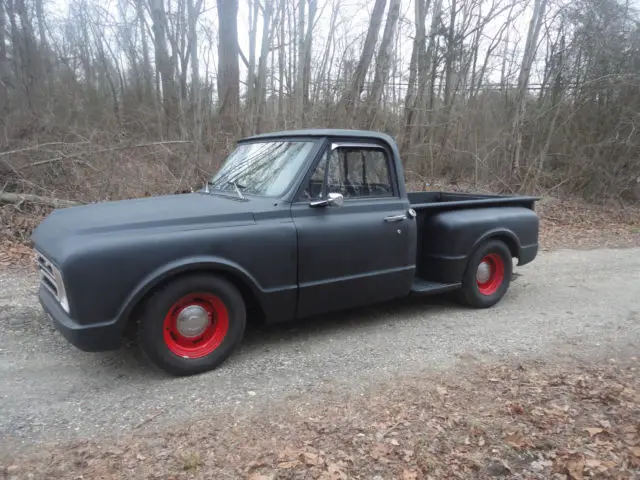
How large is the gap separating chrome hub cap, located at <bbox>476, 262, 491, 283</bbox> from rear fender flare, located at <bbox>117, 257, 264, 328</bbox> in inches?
111

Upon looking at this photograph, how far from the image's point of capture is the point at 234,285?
3.79 meters

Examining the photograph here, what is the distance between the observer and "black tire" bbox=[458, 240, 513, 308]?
5180 millimetres

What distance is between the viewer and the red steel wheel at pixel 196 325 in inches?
140

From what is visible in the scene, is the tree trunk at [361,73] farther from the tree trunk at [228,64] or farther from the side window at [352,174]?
the side window at [352,174]

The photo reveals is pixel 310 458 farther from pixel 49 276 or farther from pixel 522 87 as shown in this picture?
pixel 522 87

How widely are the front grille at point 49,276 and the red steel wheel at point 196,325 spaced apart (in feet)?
2.61

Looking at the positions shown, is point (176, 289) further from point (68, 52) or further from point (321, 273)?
point (68, 52)

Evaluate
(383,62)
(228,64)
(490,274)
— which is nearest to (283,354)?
(490,274)

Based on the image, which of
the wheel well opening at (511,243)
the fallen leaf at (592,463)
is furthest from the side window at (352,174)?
the fallen leaf at (592,463)

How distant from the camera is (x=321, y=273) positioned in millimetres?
4098

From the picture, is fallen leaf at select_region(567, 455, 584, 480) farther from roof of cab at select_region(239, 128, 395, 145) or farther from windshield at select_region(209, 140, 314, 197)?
roof of cab at select_region(239, 128, 395, 145)

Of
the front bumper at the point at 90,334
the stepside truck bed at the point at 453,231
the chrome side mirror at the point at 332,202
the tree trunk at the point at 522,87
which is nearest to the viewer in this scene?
the front bumper at the point at 90,334

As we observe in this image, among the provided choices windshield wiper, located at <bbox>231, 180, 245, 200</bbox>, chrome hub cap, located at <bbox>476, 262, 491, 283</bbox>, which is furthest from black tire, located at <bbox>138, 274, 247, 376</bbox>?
chrome hub cap, located at <bbox>476, 262, 491, 283</bbox>

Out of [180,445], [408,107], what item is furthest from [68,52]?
[180,445]
